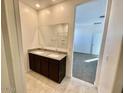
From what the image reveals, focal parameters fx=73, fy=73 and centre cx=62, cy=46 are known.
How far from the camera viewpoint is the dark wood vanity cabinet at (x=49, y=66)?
2.08 m

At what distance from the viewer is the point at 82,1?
1.96 meters

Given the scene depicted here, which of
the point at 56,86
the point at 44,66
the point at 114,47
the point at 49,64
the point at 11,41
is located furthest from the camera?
the point at 44,66

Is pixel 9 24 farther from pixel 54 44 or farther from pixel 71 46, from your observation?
pixel 54 44

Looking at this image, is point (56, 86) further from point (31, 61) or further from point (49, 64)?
point (31, 61)

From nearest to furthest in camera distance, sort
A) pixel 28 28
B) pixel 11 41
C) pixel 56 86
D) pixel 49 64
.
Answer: pixel 11 41 < pixel 56 86 < pixel 49 64 < pixel 28 28

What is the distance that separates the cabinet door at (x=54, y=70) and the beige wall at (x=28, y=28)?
3.77 feet

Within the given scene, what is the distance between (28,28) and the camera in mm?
2711

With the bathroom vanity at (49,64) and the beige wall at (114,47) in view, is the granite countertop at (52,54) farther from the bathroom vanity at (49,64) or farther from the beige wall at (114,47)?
the beige wall at (114,47)

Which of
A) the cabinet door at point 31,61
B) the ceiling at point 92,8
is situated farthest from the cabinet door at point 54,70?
the ceiling at point 92,8

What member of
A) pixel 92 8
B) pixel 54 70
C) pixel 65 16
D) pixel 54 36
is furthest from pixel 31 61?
pixel 92 8

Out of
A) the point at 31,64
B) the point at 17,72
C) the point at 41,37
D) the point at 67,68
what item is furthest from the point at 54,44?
the point at 17,72

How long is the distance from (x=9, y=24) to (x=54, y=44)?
2.35 m

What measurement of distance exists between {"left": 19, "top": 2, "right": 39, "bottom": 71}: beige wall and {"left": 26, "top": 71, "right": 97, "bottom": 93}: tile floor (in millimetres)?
821

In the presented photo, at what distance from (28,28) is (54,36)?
101cm
